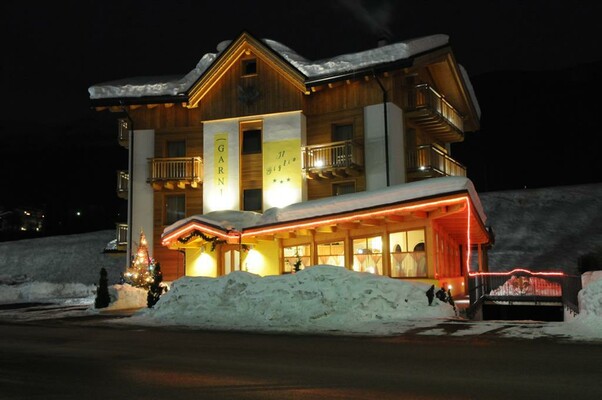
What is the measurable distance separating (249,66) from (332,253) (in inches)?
437

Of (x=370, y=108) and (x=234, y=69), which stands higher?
(x=234, y=69)

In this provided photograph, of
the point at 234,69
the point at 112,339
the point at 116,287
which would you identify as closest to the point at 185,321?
the point at 112,339

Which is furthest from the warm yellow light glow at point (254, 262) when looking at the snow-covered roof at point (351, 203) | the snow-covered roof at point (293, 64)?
Answer: the snow-covered roof at point (293, 64)

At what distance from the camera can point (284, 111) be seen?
29.4 metres

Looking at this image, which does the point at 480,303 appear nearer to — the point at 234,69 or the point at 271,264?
the point at 271,264

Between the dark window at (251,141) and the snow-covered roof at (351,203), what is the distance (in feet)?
13.5

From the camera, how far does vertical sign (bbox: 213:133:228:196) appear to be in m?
30.4

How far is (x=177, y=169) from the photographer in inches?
1219

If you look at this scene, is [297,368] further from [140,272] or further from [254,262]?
[140,272]

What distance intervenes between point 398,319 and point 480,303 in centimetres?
487

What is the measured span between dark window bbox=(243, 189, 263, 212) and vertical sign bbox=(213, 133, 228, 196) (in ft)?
3.68

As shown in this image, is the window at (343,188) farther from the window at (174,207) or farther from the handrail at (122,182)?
the handrail at (122,182)

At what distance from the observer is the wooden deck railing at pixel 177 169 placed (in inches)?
1204

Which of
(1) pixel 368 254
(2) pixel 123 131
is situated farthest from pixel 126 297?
(2) pixel 123 131
